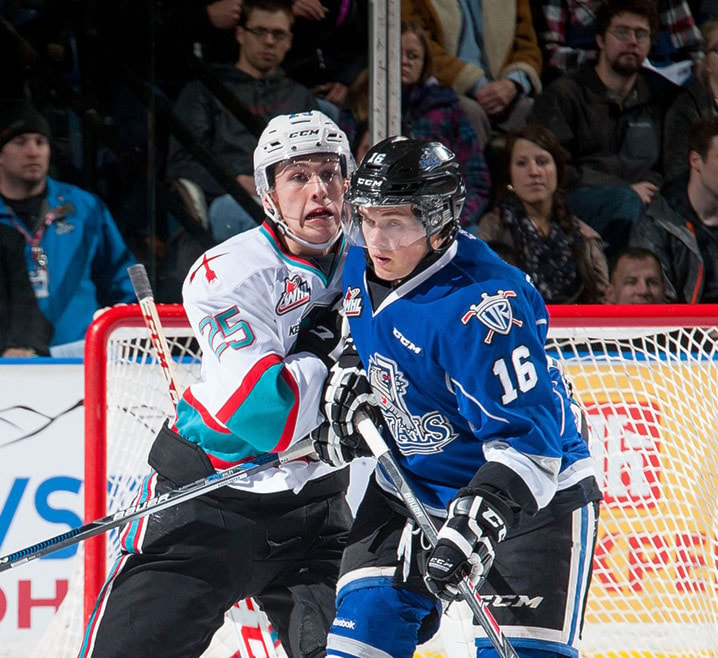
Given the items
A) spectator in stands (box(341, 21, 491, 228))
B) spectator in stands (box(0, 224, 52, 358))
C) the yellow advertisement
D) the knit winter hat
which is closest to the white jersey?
the yellow advertisement

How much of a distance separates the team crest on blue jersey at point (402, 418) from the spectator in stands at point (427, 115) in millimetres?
1824

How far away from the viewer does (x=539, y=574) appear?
1.77m

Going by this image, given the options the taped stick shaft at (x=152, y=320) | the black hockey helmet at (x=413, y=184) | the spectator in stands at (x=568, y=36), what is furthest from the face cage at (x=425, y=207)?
the spectator in stands at (x=568, y=36)

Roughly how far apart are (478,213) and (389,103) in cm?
99

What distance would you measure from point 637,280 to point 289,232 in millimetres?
1958

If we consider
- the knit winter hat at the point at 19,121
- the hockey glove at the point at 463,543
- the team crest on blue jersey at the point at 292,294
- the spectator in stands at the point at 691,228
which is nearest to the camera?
the hockey glove at the point at 463,543

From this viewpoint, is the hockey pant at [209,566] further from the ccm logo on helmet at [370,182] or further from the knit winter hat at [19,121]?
the knit winter hat at [19,121]

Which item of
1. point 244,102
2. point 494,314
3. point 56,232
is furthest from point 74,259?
point 494,314

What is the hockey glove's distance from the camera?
5.30 ft

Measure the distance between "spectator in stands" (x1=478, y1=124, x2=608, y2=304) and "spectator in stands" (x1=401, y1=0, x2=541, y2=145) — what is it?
10 cm

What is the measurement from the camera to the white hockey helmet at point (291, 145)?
203 cm

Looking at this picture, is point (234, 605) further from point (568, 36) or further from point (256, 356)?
point (568, 36)

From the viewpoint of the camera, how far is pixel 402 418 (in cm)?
180

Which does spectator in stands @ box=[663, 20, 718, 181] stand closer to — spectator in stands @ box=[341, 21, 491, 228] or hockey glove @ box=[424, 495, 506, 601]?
spectator in stands @ box=[341, 21, 491, 228]
